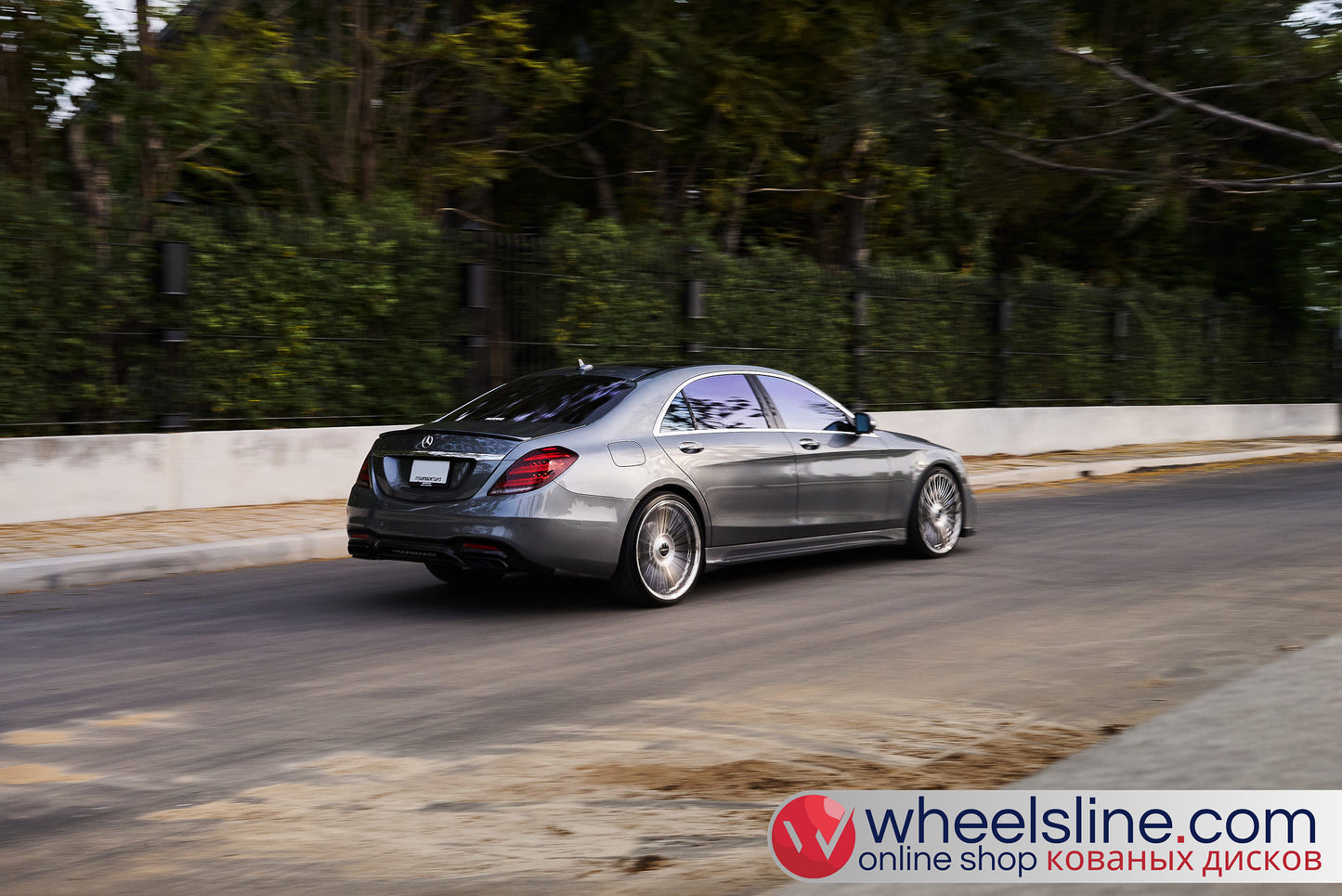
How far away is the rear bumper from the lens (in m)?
8.04

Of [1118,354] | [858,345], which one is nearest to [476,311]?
[858,345]

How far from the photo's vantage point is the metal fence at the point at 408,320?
12484mm

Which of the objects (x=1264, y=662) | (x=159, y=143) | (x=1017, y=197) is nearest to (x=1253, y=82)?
(x=1017, y=197)

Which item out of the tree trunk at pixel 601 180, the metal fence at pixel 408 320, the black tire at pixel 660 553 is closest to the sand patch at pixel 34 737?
the black tire at pixel 660 553

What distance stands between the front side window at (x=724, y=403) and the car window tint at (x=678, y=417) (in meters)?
0.04

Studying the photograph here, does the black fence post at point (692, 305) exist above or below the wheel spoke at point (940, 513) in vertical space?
above

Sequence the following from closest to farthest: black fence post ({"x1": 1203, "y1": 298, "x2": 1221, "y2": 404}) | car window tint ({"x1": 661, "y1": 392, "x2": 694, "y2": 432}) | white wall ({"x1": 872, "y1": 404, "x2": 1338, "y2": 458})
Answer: car window tint ({"x1": 661, "y1": 392, "x2": 694, "y2": 432}), white wall ({"x1": 872, "y1": 404, "x2": 1338, "y2": 458}), black fence post ({"x1": 1203, "y1": 298, "x2": 1221, "y2": 404})

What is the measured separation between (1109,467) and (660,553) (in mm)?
13206

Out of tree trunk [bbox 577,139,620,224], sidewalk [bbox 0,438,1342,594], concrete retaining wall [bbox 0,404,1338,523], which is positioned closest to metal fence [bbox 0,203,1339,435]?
concrete retaining wall [bbox 0,404,1338,523]

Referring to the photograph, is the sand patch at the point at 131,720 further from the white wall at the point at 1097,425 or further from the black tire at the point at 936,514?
the white wall at the point at 1097,425

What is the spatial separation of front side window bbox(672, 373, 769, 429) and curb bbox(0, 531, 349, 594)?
3564 mm

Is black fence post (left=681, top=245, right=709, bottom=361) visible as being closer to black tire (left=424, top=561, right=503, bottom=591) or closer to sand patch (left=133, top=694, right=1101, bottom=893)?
black tire (left=424, top=561, right=503, bottom=591)

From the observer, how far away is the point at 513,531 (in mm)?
8016

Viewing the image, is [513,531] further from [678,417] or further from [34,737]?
[34,737]
